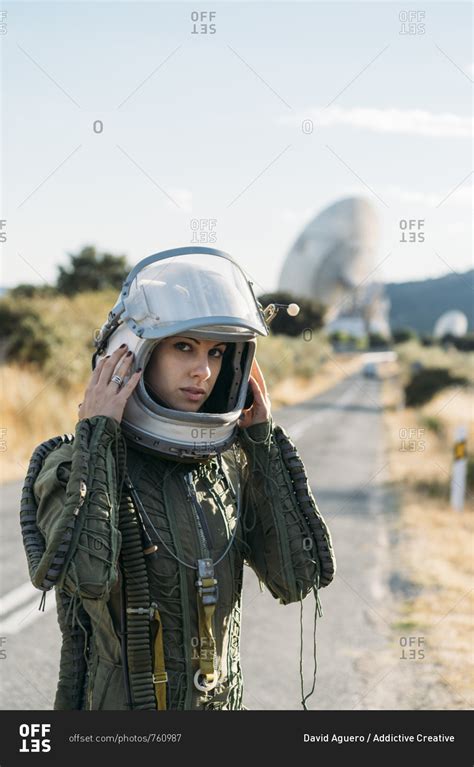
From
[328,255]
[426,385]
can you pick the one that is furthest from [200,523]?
[328,255]

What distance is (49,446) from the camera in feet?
7.84

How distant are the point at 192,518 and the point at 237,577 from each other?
0.23 metres

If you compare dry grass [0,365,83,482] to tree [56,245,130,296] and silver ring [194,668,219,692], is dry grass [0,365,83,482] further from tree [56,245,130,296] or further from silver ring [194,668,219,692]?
tree [56,245,130,296]

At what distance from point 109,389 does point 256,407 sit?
0.46m

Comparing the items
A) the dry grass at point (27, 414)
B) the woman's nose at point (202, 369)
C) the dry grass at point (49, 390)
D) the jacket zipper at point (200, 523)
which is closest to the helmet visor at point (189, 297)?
the woman's nose at point (202, 369)

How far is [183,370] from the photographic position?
2369 millimetres

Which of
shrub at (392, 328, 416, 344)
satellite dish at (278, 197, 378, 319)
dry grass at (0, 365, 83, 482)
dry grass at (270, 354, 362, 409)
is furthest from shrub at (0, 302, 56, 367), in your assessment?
satellite dish at (278, 197, 378, 319)

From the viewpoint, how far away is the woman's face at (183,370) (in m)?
2.36

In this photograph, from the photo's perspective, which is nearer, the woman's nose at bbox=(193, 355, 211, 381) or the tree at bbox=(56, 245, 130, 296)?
the woman's nose at bbox=(193, 355, 211, 381)

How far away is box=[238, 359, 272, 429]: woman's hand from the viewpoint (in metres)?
2.54

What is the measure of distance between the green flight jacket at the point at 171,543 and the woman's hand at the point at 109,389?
38mm

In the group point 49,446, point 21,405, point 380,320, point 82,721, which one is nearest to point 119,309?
point 49,446

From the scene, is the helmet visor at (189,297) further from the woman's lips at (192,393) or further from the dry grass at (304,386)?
the dry grass at (304,386)

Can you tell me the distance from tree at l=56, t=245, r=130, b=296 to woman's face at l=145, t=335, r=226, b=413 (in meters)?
28.5
